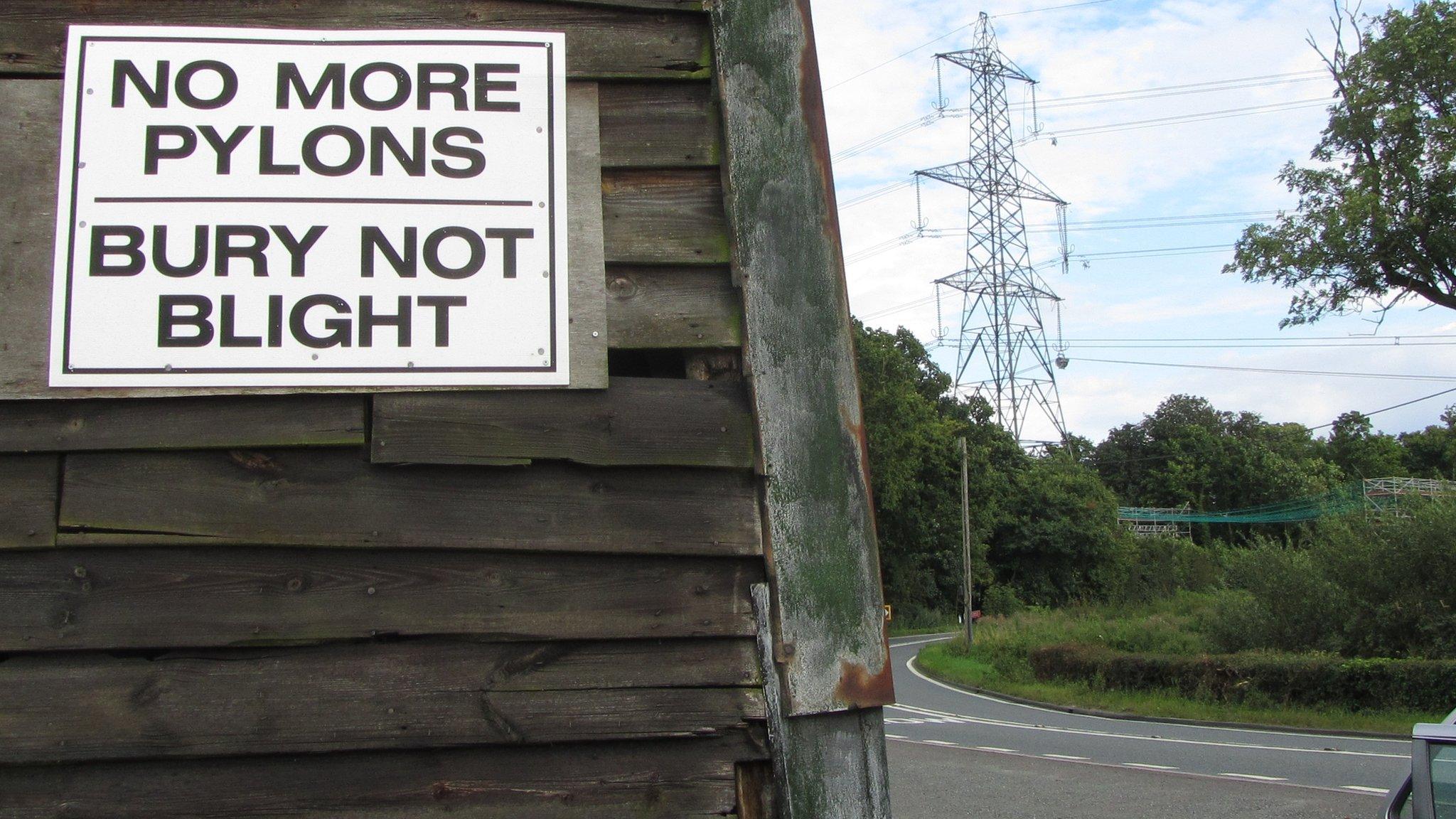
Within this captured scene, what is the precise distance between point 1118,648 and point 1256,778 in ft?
50.7

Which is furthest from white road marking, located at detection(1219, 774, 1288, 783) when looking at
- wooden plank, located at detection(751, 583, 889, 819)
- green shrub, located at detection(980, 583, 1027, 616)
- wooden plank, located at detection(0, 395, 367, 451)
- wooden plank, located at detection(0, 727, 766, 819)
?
green shrub, located at detection(980, 583, 1027, 616)

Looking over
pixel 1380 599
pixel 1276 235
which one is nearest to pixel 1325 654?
pixel 1380 599

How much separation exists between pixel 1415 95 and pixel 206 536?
90.4 ft

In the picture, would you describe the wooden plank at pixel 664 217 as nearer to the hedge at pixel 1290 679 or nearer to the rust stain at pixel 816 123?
the rust stain at pixel 816 123

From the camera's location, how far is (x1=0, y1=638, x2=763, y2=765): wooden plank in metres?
2.11

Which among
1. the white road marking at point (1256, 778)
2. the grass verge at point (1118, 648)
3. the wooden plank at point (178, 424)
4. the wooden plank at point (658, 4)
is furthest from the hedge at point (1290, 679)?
the wooden plank at point (178, 424)

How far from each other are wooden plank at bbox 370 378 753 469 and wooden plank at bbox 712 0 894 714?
0.10 metres

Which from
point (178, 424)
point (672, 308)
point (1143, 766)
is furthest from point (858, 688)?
point (1143, 766)

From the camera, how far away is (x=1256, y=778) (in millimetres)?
11203

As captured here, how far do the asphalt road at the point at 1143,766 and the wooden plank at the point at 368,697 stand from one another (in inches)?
264

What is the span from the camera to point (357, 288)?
2344 mm

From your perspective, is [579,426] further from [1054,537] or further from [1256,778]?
[1054,537]

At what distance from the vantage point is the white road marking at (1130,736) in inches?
518

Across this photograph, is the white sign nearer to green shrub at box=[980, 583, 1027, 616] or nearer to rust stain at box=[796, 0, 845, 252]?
rust stain at box=[796, 0, 845, 252]
